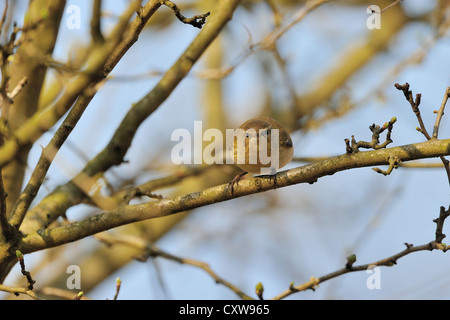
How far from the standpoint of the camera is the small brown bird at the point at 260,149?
359cm

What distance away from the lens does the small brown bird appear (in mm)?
3590

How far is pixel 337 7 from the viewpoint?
7762 mm

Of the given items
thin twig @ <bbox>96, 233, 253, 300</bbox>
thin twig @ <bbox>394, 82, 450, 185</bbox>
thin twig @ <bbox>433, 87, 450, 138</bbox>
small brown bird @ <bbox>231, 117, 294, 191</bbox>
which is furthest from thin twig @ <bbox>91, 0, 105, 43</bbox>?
thin twig @ <bbox>433, 87, 450, 138</bbox>

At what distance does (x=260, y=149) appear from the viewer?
3734mm

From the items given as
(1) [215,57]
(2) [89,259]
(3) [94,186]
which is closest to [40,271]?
(2) [89,259]

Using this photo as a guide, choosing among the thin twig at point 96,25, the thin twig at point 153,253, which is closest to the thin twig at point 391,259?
Result: the thin twig at point 153,253

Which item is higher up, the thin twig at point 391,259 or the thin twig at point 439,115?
the thin twig at point 439,115

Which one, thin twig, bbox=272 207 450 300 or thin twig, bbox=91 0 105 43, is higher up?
thin twig, bbox=91 0 105 43

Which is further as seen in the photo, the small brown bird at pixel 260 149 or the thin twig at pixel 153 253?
the thin twig at pixel 153 253

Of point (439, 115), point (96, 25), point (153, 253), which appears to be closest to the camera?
point (439, 115)

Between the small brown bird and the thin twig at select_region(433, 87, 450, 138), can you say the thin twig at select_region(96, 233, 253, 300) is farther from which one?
the thin twig at select_region(433, 87, 450, 138)

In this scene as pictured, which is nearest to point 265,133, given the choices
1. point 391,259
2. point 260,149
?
point 260,149

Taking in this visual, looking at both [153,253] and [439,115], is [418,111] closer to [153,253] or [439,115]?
[439,115]

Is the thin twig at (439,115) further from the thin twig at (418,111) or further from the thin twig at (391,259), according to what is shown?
the thin twig at (391,259)
